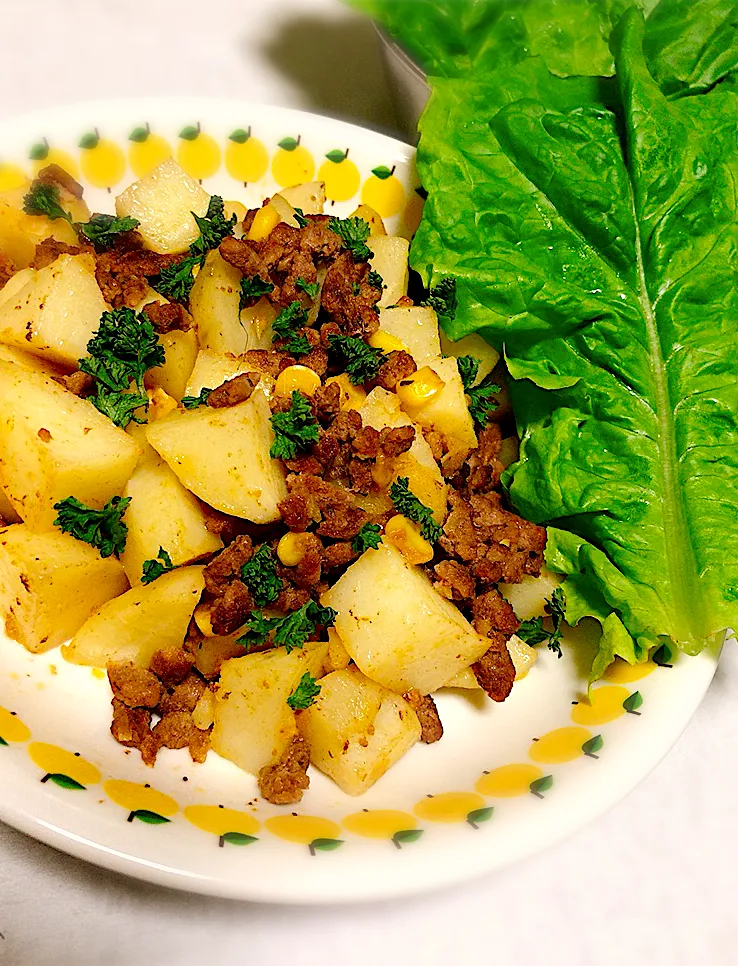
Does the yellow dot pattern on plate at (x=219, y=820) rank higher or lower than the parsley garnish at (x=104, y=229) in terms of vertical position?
lower

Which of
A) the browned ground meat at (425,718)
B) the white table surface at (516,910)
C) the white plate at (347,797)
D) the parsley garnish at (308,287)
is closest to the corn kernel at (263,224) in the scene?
the parsley garnish at (308,287)

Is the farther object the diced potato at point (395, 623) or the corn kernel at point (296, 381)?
the corn kernel at point (296, 381)

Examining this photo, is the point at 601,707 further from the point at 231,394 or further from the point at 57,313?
the point at 57,313

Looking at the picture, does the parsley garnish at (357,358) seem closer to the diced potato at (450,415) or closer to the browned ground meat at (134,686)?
the diced potato at (450,415)

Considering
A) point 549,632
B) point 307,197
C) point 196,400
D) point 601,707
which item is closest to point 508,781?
point 601,707

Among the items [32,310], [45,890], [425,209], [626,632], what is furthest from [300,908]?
[425,209]

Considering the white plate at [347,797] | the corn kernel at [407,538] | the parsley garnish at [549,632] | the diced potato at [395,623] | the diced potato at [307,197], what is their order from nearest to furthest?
the white plate at [347,797]
the diced potato at [395,623]
the corn kernel at [407,538]
the parsley garnish at [549,632]
the diced potato at [307,197]

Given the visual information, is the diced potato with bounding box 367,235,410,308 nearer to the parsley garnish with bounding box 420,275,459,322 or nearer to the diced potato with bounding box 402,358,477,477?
the parsley garnish with bounding box 420,275,459,322
